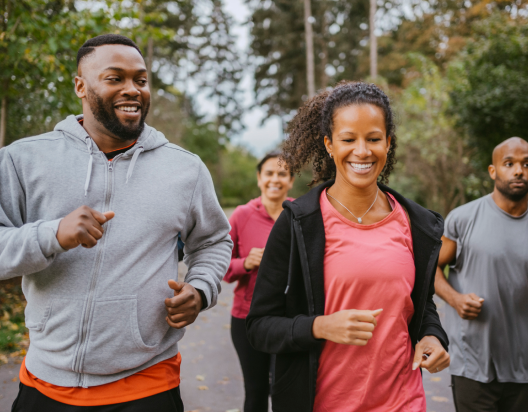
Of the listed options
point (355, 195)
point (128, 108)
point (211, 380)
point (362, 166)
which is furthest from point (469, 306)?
point (211, 380)

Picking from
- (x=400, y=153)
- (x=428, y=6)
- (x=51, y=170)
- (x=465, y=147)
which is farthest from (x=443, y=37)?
(x=51, y=170)

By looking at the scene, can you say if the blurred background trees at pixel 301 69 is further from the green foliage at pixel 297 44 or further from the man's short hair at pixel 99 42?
the man's short hair at pixel 99 42

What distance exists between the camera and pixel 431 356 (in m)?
2.12

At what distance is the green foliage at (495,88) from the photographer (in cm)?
1184

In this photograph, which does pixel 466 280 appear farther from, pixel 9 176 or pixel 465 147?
pixel 465 147

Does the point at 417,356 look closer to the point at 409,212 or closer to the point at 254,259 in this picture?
the point at 409,212

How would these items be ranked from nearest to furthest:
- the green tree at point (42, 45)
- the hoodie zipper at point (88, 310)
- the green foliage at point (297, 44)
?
the hoodie zipper at point (88, 310), the green tree at point (42, 45), the green foliage at point (297, 44)

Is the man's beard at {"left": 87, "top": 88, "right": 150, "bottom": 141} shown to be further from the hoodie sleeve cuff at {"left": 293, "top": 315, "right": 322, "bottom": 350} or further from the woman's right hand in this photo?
the woman's right hand

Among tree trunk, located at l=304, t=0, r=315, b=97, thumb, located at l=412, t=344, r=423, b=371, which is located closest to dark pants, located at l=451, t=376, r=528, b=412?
thumb, located at l=412, t=344, r=423, b=371

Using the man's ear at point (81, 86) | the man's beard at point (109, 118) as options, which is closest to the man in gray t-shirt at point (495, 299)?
the man's beard at point (109, 118)

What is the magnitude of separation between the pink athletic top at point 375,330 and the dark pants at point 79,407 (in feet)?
2.52

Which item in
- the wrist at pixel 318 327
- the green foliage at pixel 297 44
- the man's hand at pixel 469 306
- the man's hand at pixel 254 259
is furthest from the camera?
the green foliage at pixel 297 44

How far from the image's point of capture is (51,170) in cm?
218

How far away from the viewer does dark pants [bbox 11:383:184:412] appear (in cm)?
214
